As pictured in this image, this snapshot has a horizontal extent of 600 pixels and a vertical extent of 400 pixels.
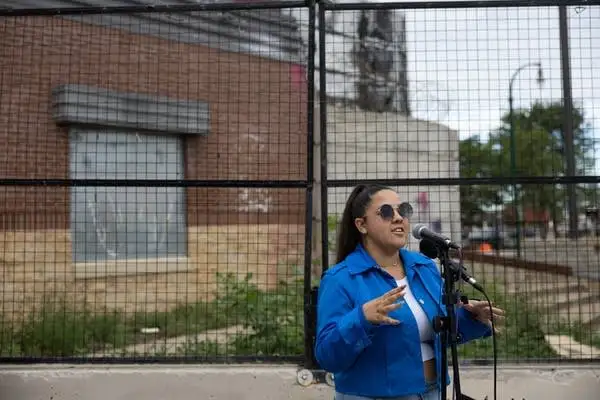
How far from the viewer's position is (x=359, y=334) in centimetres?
230

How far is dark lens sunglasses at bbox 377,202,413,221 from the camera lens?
8.85ft

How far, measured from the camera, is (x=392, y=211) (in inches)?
106

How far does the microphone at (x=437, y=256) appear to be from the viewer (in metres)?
2.38

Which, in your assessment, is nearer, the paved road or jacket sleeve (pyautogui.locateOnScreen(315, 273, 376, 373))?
jacket sleeve (pyautogui.locateOnScreen(315, 273, 376, 373))

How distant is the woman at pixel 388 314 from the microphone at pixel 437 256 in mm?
160

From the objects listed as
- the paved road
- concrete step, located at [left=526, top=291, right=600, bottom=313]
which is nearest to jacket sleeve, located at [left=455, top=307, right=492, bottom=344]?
the paved road

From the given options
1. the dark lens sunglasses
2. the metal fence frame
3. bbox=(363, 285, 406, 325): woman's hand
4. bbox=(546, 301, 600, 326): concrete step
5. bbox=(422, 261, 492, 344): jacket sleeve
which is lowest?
bbox=(546, 301, 600, 326): concrete step

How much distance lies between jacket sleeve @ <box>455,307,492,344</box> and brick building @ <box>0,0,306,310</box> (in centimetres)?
263

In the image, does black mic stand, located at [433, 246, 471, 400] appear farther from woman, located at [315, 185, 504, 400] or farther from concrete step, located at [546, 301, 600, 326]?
concrete step, located at [546, 301, 600, 326]

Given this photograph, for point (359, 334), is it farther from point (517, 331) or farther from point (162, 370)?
point (517, 331)

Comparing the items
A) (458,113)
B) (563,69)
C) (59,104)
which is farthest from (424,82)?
(59,104)

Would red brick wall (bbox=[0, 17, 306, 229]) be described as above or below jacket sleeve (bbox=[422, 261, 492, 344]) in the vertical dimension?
above

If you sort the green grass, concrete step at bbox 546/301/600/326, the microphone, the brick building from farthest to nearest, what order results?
the brick building → concrete step at bbox 546/301/600/326 → the green grass → the microphone

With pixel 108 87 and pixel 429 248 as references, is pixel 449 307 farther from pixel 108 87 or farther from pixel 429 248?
pixel 108 87
